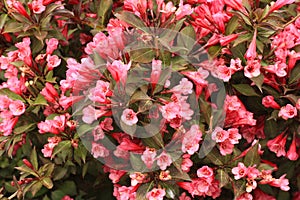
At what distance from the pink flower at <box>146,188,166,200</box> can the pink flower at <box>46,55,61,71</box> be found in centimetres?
90

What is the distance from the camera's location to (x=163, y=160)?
2.62 m

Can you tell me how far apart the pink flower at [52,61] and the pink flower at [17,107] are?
0.26 metres

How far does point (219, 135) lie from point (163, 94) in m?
0.37

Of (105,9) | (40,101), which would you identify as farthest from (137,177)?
(105,9)

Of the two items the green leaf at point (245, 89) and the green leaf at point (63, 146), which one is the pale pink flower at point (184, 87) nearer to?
the green leaf at point (245, 89)

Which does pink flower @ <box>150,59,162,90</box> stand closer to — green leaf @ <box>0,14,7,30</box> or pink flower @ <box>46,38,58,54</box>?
pink flower @ <box>46,38,58,54</box>

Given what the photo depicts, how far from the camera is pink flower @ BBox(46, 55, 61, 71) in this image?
2947mm

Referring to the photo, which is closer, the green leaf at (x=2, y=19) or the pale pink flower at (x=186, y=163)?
the pale pink flower at (x=186, y=163)

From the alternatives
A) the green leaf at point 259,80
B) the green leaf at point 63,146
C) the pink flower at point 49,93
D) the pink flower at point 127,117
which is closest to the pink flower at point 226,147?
the green leaf at point 259,80

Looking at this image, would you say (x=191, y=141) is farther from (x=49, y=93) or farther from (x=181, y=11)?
(x=49, y=93)

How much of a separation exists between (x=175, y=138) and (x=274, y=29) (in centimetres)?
77

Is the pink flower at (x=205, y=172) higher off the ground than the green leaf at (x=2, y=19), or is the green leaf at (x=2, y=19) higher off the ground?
the green leaf at (x=2, y=19)

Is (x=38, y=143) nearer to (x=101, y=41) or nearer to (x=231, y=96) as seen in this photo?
(x=101, y=41)

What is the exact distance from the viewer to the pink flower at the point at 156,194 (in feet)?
8.57
